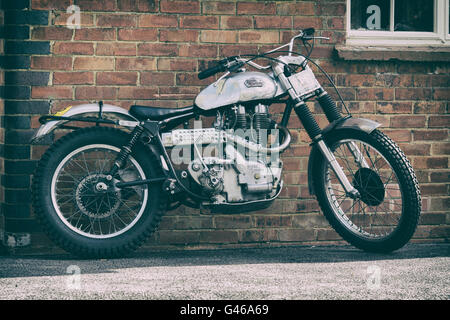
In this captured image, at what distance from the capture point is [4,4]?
4000 millimetres

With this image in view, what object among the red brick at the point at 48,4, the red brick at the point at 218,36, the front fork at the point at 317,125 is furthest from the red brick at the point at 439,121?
the red brick at the point at 48,4

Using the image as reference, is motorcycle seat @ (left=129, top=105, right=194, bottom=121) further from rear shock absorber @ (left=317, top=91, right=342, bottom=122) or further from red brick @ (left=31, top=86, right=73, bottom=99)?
rear shock absorber @ (left=317, top=91, right=342, bottom=122)

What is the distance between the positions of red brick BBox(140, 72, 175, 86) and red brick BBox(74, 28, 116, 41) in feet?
1.11

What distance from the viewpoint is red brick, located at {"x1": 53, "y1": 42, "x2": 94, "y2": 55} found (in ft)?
13.4

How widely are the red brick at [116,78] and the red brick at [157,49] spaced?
0.17 metres

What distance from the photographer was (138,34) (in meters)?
4.14

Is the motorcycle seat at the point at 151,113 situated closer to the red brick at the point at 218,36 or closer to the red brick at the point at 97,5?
the red brick at the point at 218,36

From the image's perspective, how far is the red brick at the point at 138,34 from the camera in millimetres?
4129

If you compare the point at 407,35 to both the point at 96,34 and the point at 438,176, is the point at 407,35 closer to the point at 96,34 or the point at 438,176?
the point at 438,176

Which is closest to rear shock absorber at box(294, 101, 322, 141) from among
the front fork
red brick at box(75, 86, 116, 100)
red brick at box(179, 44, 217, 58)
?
the front fork

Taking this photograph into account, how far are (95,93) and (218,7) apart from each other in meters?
1.05

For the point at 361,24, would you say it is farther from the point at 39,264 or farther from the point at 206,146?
the point at 39,264
